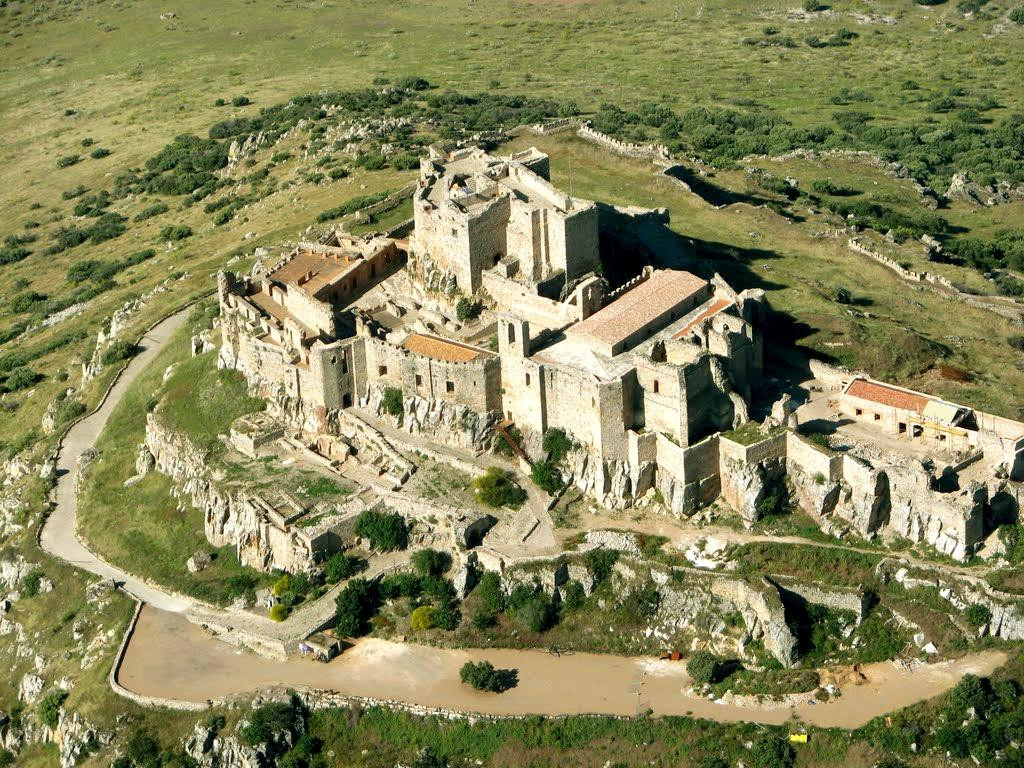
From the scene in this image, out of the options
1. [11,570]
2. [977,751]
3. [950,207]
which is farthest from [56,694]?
[950,207]

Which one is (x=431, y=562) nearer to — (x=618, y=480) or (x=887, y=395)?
(x=618, y=480)

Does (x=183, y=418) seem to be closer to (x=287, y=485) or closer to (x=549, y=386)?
(x=287, y=485)

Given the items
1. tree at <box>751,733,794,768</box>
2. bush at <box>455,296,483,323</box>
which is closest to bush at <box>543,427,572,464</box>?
bush at <box>455,296,483,323</box>

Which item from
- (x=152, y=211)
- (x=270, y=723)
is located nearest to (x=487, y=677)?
(x=270, y=723)

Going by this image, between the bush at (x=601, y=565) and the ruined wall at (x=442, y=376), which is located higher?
the ruined wall at (x=442, y=376)

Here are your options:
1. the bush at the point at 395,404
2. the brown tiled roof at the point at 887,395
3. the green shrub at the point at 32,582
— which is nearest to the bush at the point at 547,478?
the bush at the point at 395,404

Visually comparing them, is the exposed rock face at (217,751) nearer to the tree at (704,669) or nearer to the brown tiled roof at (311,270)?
the tree at (704,669)
